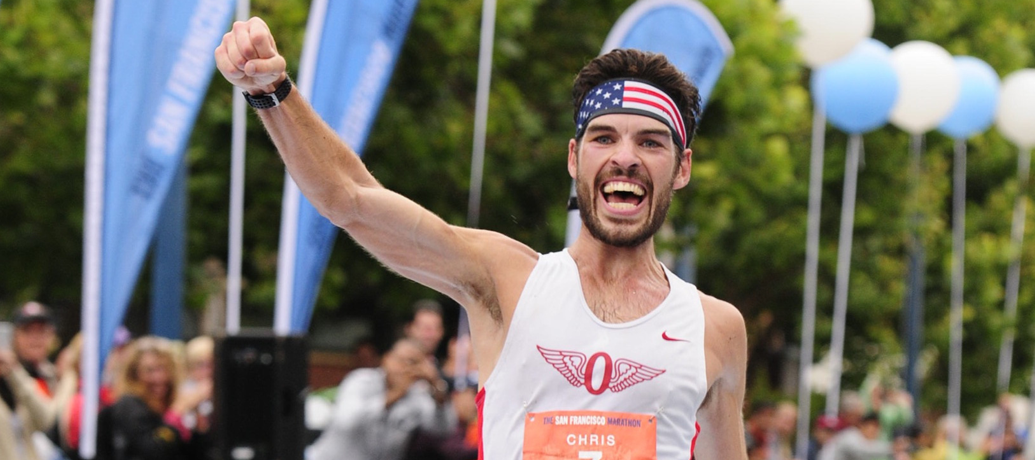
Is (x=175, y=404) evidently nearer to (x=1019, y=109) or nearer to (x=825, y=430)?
(x=825, y=430)

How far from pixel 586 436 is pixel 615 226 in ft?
1.48

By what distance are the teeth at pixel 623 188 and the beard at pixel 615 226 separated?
0.01m

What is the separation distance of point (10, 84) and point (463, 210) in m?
3.83

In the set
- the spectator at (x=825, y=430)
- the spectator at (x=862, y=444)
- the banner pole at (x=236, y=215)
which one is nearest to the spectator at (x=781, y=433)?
the spectator at (x=825, y=430)

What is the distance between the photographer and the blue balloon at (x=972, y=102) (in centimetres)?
1527

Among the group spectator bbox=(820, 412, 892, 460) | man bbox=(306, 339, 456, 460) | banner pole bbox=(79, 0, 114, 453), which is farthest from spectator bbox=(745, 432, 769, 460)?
banner pole bbox=(79, 0, 114, 453)

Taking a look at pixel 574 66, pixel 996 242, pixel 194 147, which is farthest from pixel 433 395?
pixel 996 242

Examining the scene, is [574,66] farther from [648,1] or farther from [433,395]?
[433,395]

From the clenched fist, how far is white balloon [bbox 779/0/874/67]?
9.58 meters

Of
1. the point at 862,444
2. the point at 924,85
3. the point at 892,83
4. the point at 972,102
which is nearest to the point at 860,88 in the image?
the point at 892,83

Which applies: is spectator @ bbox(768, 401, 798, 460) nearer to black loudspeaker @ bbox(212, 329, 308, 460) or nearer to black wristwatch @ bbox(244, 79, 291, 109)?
black loudspeaker @ bbox(212, 329, 308, 460)

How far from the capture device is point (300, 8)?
Answer: 11.4m

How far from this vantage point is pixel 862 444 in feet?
40.1

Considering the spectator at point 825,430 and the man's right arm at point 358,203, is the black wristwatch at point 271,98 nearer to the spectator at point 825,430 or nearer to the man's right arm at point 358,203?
the man's right arm at point 358,203
